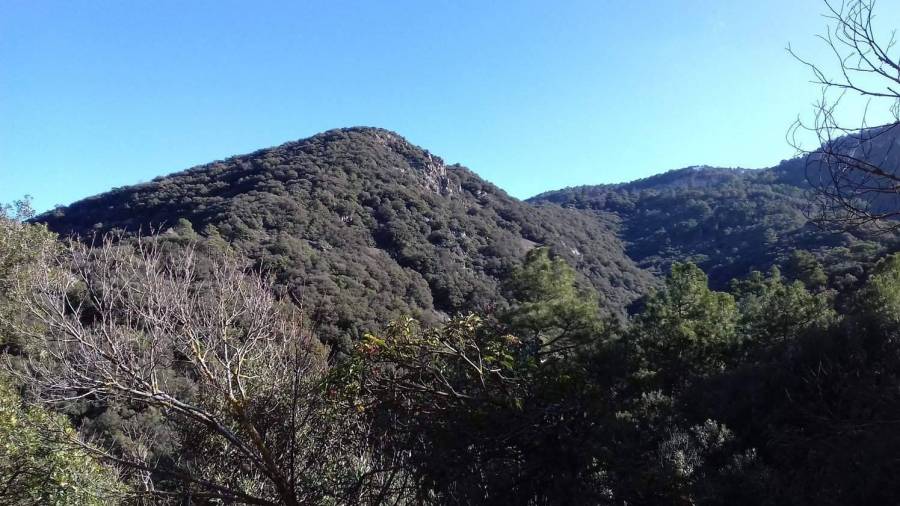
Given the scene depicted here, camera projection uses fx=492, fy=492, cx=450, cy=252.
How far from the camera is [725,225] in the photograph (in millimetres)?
66938

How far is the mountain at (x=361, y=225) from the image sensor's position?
28734 mm

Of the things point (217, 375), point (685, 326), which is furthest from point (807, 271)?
point (217, 375)

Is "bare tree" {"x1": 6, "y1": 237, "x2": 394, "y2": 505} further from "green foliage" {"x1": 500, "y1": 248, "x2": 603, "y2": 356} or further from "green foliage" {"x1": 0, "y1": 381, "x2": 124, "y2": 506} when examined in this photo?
"green foliage" {"x1": 500, "y1": 248, "x2": 603, "y2": 356}

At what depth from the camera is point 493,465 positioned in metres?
3.56

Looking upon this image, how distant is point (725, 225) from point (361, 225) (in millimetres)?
51609

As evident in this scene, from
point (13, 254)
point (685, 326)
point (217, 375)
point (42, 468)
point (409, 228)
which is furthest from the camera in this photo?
point (409, 228)

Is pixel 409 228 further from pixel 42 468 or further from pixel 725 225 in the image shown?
pixel 725 225

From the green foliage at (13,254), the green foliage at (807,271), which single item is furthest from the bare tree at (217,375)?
the green foliage at (807,271)

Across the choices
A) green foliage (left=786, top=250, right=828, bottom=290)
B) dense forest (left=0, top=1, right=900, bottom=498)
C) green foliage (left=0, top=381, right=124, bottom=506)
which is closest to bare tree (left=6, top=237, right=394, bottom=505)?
dense forest (left=0, top=1, right=900, bottom=498)

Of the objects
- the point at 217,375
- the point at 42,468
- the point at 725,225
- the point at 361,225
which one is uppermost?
the point at 725,225

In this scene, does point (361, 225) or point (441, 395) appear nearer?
point (441, 395)

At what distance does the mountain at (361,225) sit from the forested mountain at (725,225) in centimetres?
744

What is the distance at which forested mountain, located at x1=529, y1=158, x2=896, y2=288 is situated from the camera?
39697 millimetres

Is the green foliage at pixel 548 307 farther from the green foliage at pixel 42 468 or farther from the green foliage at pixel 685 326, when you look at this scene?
the green foliage at pixel 42 468
